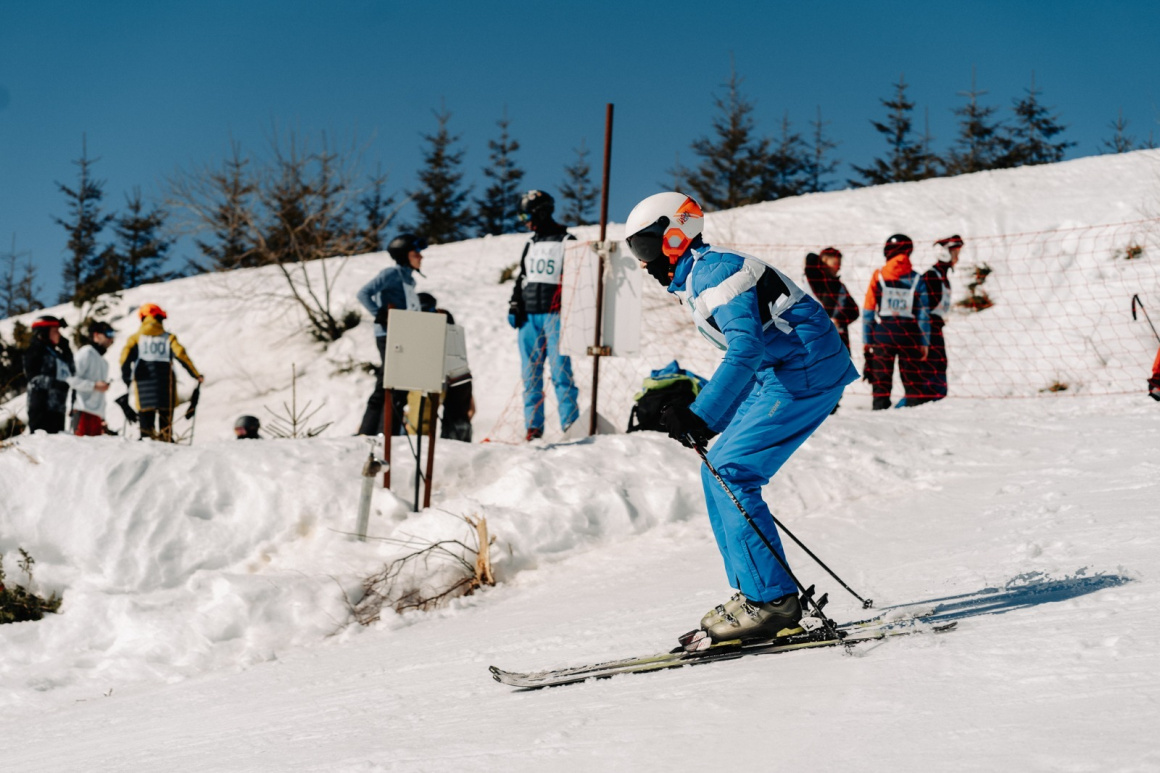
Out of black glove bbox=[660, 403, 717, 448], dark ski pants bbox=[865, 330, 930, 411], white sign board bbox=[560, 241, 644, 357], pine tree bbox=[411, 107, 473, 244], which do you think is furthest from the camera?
pine tree bbox=[411, 107, 473, 244]

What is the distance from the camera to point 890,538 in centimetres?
578

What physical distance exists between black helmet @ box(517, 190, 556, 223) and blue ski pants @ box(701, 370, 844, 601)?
4.53 meters

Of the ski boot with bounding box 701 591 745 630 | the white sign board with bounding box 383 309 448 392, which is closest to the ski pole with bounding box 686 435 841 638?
the ski boot with bounding box 701 591 745 630

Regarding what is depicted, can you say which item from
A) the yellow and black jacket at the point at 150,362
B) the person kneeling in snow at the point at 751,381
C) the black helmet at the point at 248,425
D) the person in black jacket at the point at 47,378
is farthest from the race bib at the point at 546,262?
the person in black jacket at the point at 47,378

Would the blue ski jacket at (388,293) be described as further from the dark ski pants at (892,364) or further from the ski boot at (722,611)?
the ski boot at (722,611)

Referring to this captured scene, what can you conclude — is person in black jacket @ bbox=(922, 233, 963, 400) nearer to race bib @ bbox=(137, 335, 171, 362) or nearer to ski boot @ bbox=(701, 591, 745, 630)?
ski boot @ bbox=(701, 591, 745, 630)

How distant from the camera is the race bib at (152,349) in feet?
30.9

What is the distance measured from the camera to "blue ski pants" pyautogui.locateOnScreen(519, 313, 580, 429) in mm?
8102

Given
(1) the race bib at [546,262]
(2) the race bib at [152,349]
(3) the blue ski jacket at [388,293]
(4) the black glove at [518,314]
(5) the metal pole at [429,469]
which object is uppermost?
(1) the race bib at [546,262]

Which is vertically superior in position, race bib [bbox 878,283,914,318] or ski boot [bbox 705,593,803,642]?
race bib [bbox 878,283,914,318]

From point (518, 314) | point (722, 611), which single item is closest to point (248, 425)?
point (518, 314)

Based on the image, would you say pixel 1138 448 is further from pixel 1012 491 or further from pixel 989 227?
pixel 989 227

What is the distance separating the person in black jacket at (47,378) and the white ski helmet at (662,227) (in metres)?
7.69

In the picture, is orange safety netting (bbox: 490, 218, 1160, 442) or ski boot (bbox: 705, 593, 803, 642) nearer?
ski boot (bbox: 705, 593, 803, 642)
